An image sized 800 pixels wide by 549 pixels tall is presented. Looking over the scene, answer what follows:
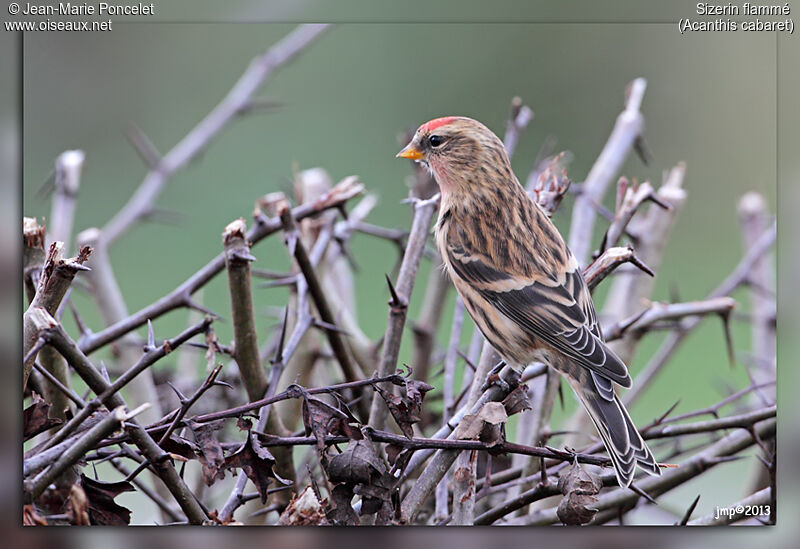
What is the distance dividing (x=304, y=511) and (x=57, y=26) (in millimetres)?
1282

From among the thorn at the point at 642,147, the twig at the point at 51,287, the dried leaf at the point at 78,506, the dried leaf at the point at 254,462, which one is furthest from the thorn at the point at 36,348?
the thorn at the point at 642,147

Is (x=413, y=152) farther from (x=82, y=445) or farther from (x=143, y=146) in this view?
(x=82, y=445)

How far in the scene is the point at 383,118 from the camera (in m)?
2.24

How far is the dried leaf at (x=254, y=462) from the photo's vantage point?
144cm

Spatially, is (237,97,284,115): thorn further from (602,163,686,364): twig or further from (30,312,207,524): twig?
(602,163,686,364): twig

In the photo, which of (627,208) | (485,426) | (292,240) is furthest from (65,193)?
(627,208)

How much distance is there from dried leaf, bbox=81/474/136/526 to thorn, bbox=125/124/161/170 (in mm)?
1004

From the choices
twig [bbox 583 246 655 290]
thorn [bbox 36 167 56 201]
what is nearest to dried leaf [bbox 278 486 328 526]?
twig [bbox 583 246 655 290]

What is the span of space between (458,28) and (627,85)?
561 mm

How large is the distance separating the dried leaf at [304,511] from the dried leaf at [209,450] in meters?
0.14

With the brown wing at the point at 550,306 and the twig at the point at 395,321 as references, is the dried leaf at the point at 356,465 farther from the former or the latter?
the brown wing at the point at 550,306

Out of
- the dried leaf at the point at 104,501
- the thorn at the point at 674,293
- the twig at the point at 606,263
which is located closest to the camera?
the dried leaf at the point at 104,501

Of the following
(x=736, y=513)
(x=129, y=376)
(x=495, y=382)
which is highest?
(x=129, y=376)

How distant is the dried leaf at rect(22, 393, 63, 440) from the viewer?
1.57 metres
